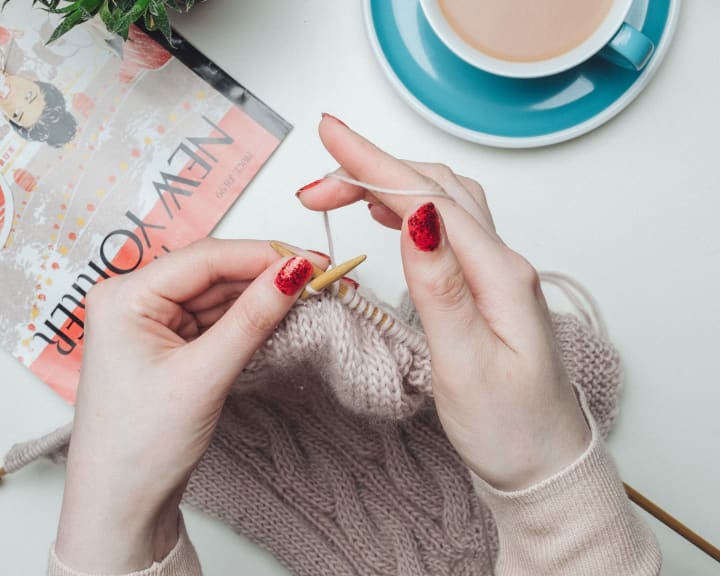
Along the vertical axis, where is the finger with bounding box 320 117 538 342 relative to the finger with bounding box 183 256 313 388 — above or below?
above

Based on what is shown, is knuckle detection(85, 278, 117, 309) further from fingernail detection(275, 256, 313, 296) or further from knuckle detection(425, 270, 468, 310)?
knuckle detection(425, 270, 468, 310)

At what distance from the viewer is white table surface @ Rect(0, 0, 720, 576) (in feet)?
2.73

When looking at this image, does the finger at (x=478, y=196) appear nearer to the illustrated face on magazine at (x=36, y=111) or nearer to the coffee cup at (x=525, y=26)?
the coffee cup at (x=525, y=26)

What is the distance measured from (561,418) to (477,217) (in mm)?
207

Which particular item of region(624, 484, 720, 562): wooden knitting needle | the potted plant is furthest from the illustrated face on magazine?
region(624, 484, 720, 562): wooden knitting needle

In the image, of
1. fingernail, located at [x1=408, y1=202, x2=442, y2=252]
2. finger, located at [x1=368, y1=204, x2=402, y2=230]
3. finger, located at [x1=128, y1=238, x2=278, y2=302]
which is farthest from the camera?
finger, located at [x1=368, y1=204, x2=402, y2=230]

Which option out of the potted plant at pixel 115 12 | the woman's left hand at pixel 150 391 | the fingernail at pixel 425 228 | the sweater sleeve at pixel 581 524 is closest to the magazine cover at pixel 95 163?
the potted plant at pixel 115 12

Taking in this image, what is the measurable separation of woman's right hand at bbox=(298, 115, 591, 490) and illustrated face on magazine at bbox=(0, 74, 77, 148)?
41 cm

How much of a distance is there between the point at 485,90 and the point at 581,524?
475 millimetres

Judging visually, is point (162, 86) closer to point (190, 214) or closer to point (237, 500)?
point (190, 214)

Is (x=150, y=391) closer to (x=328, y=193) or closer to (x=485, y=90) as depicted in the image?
(x=328, y=193)

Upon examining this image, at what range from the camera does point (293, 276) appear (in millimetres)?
587

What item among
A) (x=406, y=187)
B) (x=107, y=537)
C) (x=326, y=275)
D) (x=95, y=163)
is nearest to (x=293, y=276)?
(x=326, y=275)

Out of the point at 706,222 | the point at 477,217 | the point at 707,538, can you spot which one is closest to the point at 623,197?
the point at 706,222
